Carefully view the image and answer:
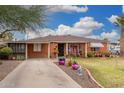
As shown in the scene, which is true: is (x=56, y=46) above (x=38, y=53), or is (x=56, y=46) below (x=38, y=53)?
above

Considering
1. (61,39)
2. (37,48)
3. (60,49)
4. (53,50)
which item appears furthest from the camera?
(61,39)

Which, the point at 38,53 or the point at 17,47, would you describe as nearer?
the point at 17,47

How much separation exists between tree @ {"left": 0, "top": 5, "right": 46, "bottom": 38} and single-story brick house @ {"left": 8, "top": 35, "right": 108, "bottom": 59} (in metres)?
15.1

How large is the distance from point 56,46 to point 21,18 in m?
21.2

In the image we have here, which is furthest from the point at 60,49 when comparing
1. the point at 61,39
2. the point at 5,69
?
the point at 5,69

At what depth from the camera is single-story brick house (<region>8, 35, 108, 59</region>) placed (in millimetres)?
37219

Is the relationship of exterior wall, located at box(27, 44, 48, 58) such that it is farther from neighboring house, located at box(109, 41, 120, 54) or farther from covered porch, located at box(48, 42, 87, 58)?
neighboring house, located at box(109, 41, 120, 54)

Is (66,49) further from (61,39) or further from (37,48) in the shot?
(37,48)

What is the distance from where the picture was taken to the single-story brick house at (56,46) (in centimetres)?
3722

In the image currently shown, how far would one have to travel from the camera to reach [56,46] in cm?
4106
